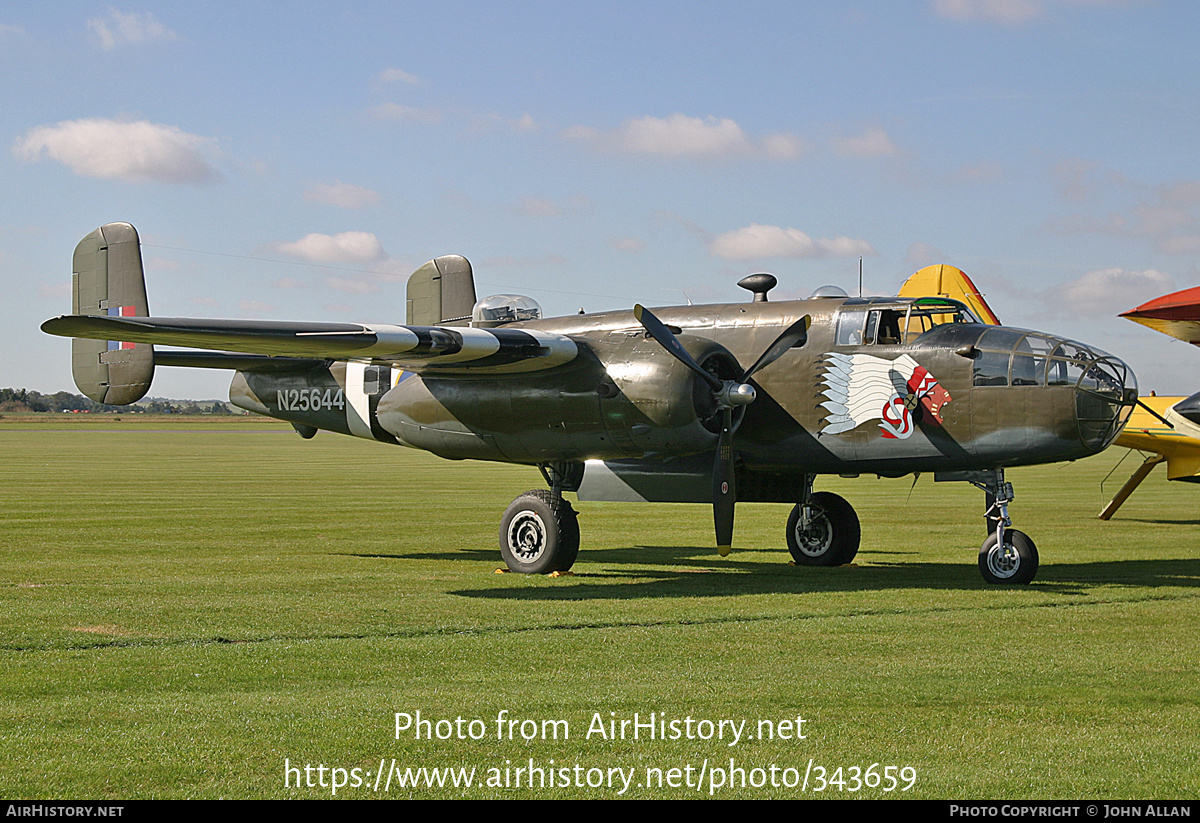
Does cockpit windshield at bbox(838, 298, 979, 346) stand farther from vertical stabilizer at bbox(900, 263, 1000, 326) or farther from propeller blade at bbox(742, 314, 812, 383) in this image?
vertical stabilizer at bbox(900, 263, 1000, 326)

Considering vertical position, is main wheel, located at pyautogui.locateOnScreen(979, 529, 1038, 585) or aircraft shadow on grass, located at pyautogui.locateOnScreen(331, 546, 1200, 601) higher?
main wheel, located at pyautogui.locateOnScreen(979, 529, 1038, 585)

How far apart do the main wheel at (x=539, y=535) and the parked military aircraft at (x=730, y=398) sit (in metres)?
0.03

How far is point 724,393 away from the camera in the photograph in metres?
16.0

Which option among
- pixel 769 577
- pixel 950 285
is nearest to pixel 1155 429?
pixel 950 285

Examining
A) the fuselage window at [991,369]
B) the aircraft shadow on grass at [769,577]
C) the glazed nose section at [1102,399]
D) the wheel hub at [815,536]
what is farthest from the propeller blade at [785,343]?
the glazed nose section at [1102,399]

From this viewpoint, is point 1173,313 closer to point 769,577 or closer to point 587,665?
point 769,577

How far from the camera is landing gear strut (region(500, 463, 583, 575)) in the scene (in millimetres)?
17062

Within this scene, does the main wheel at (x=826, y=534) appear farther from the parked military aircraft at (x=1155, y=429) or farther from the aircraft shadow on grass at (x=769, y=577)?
the parked military aircraft at (x=1155, y=429)

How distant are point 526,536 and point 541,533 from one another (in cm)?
31

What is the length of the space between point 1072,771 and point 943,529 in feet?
62.1

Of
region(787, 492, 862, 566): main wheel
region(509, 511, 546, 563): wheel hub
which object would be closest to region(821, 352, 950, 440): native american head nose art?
region(787, 492, 862, 566): main wheel

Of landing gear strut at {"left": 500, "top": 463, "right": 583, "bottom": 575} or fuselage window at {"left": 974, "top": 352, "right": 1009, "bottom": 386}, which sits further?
landing gear strut at {"left": 500, "top": 463, "right": 583, "bottom": 575}

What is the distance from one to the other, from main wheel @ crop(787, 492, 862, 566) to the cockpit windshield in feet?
10.7
